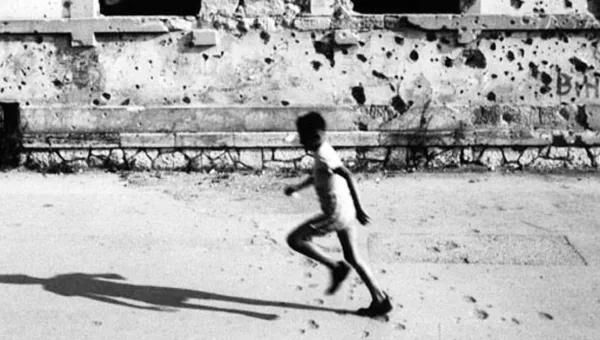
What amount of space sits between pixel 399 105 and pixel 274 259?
363 centimetres

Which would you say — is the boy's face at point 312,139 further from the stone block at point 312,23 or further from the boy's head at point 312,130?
the stone block at point 312,23

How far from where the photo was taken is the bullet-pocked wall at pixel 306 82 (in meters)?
9.29

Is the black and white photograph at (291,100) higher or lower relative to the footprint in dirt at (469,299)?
higher

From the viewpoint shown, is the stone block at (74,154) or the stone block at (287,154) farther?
the stone block at (74,154)

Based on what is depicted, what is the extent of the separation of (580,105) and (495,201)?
210 cm

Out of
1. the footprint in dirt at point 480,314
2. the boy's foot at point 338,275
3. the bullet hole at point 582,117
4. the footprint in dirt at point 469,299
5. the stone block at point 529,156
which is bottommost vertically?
the footprint in dirt at point 480,314

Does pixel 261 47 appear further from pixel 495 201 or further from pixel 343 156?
pixel 495 201

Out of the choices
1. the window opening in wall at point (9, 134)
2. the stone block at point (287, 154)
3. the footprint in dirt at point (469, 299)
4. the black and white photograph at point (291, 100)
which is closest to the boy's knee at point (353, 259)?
the footprint in dirt at point (469, 299)

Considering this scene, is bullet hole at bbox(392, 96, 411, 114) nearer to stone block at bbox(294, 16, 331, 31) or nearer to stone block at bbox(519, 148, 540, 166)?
stone block at bbox(294, 16, 331, 31)

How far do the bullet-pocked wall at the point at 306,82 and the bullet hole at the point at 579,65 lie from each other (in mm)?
16

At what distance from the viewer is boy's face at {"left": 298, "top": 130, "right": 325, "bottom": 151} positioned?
491cm

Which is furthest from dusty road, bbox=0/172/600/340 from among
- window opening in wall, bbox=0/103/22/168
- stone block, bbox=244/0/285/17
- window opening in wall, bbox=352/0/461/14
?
window opening in wall, bbox=352/0/461/14

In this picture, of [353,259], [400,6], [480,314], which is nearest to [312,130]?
[353,259]

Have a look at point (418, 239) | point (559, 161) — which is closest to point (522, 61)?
point (559, 161)
